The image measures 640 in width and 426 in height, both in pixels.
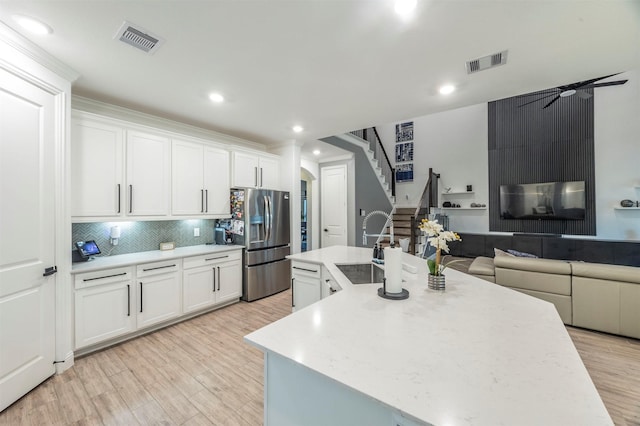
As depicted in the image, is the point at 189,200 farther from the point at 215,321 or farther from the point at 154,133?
the point at 215,321

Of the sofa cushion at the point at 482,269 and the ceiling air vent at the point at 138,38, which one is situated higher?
the ceiling air vent at the point at 138,38

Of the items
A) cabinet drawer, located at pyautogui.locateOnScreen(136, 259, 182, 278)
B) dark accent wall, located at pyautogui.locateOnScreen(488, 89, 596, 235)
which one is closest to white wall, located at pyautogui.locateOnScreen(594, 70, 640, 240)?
dark accent wall, located at pyautogui.locateOnScreen(488, 89, 596, 235)

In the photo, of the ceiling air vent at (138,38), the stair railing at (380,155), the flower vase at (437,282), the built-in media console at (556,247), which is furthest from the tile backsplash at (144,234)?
the built-in media console at (556,247)

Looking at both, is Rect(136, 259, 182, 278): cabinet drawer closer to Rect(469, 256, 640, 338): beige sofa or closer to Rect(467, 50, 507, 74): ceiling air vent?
Rect(467, 50, 507, 74): ceiling air vent

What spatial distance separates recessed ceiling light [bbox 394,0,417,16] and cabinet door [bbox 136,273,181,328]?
3.45 m

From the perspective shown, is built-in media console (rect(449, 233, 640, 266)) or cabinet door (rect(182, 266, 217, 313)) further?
built-in media console (rect(449, 233, 640, 266))

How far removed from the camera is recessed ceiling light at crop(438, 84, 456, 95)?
2.67 metres

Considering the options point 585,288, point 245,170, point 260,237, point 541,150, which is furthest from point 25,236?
point 541,150

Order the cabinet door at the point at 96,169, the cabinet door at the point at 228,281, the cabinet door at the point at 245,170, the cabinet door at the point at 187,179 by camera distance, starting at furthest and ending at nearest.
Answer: the cabinet door at the point at 245,170 → the cabinet door at the point at 228,281 → the cabinet door at the point at 187,179 → the cabinet door at the point at 96,169

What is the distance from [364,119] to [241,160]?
80.9 inches

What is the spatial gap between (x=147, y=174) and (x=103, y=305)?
1522 millimetres

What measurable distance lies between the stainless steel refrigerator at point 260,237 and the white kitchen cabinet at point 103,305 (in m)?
1.50

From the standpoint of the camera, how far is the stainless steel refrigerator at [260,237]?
3939 mm

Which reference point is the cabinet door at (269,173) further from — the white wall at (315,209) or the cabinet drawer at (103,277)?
the cabinet drawer at (103,277)
